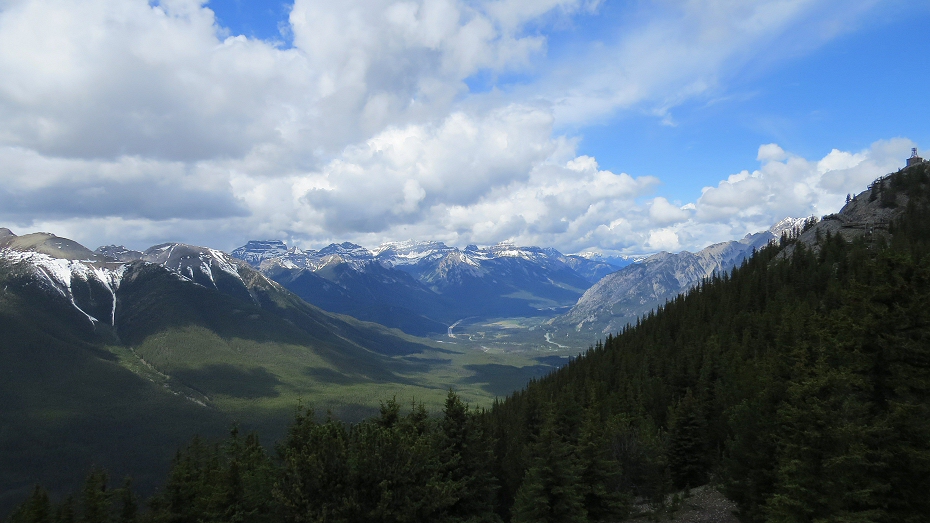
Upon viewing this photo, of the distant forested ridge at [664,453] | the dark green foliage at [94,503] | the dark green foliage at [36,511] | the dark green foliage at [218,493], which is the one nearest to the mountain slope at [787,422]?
the distant forested ridge at [664,453]

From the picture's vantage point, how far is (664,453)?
5503cm

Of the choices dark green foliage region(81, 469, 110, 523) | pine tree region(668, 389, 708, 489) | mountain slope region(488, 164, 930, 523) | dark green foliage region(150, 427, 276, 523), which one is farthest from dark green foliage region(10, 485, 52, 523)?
pine tree region(668, 389, 708, 489)

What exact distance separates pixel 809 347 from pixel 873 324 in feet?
19.3

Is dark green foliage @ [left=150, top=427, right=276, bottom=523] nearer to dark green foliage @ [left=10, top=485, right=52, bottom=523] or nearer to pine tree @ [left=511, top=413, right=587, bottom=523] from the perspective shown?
dark green foliage @ [left=10, top=485, right=52, bottom=523]

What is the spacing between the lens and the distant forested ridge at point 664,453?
24.0 metres

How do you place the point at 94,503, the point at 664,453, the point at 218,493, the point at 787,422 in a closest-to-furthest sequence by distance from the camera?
1. the point at 787,422
2. the point at 218,493
3. the point at 94,503
4. the point at 664,453

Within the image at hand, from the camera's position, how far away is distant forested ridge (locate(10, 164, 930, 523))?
944 inches

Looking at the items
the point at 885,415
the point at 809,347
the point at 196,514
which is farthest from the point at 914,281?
the point at 196,514

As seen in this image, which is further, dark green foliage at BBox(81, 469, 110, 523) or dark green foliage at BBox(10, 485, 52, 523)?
dark green foliage at BBox(81, 469, 110, 523)

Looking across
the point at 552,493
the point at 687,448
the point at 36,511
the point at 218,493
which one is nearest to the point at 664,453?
the point at 687,448

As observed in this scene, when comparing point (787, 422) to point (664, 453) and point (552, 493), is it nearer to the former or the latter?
point (552, 493)

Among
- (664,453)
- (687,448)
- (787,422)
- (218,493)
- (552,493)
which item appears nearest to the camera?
(787,422)

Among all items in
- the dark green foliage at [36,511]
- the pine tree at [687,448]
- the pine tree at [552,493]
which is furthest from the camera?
the pine tree at [687,448]

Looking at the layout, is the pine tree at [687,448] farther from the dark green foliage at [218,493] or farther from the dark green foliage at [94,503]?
the dark green foliage at [94,503]
